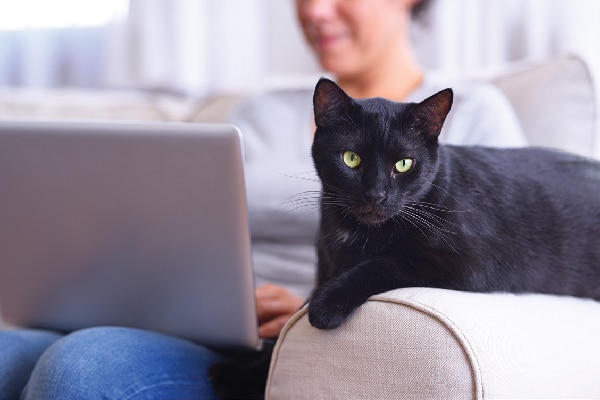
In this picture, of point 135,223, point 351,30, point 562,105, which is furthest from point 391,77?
point 135,223

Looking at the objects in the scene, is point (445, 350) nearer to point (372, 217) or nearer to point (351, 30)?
point (372, 217)

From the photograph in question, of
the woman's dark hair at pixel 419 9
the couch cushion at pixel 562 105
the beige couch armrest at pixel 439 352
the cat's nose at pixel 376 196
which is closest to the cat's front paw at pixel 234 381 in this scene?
the beige couch armrest at pixel 439 352

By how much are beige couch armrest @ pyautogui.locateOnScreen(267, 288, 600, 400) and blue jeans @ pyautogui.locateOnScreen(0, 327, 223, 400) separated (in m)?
0.17

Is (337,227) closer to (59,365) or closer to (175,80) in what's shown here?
(59,365)

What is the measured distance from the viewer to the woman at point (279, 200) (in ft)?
2.88

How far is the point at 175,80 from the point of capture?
2287 millimetres

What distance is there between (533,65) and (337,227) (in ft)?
2.79

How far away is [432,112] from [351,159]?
12 cm

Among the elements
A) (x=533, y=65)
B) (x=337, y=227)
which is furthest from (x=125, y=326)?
(x=533, y=65)

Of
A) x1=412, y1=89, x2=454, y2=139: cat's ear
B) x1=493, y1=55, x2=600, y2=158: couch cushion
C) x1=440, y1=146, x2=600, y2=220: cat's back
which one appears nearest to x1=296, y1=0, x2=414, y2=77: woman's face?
x1=493, y1=55, x2=600, y2=158: couch cushion

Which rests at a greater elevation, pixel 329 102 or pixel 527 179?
pixel 329 102

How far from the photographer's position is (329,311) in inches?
29.5

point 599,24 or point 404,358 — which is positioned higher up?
point 599,24

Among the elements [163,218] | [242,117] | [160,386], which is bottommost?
[160,386]
